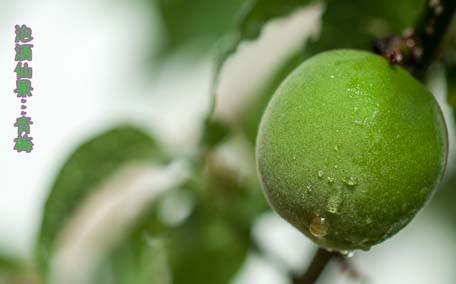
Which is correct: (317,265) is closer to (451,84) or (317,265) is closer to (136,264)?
(451,84)

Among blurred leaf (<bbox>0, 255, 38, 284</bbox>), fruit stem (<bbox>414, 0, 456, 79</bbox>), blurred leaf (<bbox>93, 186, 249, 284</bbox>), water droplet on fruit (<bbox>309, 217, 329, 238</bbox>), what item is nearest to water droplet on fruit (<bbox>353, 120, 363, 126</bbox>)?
water droplet on fruit (<bbox>309, 217, 329, 238</bbox>)

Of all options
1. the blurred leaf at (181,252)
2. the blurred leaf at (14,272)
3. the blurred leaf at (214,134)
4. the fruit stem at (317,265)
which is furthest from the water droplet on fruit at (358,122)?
the blurred leaf at (14,272)

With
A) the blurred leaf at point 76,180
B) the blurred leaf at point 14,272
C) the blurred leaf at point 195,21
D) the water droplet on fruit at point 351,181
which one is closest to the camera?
the water droplet on fruit at point 351,181

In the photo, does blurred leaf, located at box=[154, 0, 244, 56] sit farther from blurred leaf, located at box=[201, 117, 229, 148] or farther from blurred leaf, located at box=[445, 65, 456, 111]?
blurred leaf, located at box=[445, 65, 456, 111]

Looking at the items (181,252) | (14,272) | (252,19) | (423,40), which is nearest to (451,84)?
(423,40)

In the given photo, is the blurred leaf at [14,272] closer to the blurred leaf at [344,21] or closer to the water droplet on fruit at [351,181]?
the blurred leaf at [344,21]

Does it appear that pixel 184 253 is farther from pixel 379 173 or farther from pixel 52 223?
pixel 379 173

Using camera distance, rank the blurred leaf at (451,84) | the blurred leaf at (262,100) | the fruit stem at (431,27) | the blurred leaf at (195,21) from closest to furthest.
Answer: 1. the fruit stem at (431,27)
2. the blurred leaf at (451,84)
3. the blurred leaf at (262,100)
4. the blurred leaf at (195,21)
